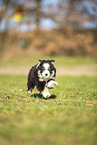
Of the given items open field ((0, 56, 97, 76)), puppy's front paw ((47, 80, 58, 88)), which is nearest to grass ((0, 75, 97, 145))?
puppy's front paw ((47, 80, 58, 88))

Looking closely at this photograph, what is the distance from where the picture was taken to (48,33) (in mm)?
19125

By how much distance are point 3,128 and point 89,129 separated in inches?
46.1

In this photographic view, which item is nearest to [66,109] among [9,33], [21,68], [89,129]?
[89,129]

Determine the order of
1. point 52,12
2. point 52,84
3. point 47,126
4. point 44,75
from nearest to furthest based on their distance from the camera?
point 47,126 → point 44,75 → point 52,84 → point 52,12

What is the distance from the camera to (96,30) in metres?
20.1

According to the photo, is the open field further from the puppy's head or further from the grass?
the grass

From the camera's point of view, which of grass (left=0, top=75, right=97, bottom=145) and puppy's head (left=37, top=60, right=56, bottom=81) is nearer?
grass (left=0, top=75, right=97, bottom=145)

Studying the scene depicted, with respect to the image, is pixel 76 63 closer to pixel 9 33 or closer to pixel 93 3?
pixel 93 3

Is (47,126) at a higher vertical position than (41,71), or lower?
lower

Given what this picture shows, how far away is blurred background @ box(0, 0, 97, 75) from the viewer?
59.1 feet

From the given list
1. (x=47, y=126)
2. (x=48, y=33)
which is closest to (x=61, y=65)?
→ (x=48, y=33)

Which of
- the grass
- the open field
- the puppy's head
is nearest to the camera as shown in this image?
the grass

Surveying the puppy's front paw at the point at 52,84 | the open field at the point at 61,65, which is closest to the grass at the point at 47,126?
the puppy's front paw at the point at 52,84

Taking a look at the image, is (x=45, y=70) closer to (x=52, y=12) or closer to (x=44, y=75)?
(x=44, y=75)
